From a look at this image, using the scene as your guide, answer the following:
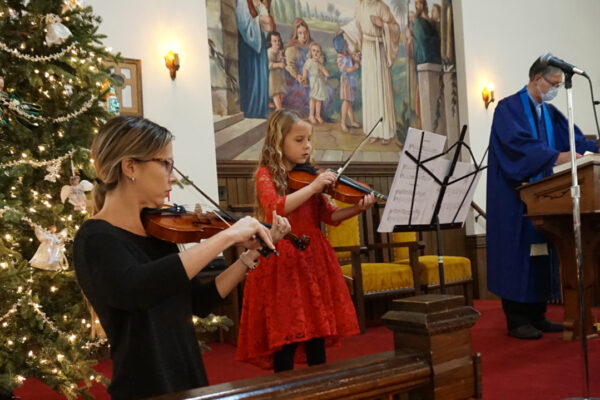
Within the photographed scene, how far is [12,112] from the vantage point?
3.00 meters

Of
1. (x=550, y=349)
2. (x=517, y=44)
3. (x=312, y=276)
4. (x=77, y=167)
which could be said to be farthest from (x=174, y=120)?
(x=517, y=44)

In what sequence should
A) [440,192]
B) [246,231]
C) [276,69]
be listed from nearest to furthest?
[246,231]
[440,192]
[276,69]

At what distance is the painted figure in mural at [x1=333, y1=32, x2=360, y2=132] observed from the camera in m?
6.37

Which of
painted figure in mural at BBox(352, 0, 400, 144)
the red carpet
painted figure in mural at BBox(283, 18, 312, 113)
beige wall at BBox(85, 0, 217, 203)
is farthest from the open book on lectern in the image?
painted figure in mural at BBox(352, 0, 400, 144)

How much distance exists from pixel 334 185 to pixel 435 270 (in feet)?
9.83

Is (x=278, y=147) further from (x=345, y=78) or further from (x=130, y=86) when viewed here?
(x=345, y=78)

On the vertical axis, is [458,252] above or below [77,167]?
below

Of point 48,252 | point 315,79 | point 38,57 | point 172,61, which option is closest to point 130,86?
point 172,61

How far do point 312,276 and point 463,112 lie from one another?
5.34m

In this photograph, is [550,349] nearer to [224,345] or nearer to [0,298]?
[224,345]

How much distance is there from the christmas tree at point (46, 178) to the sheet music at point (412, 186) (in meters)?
1.58

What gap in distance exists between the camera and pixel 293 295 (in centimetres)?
251

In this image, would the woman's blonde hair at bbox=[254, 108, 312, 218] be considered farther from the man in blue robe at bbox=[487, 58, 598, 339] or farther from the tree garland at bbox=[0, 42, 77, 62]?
the man in blue robe at bbox=[487, 58, 598, 339]

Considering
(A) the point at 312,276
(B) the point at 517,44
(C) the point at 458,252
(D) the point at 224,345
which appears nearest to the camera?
(A) the point at 312,276
